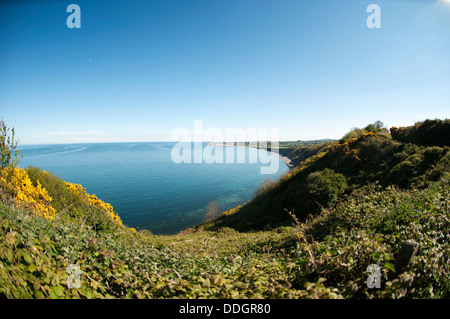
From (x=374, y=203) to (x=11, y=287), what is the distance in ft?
28.2

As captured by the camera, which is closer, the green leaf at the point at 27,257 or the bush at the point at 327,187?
the green leaf at the point at 27,257

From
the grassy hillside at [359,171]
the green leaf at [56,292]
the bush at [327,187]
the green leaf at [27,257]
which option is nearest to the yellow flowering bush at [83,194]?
the green leaf at [27,257]

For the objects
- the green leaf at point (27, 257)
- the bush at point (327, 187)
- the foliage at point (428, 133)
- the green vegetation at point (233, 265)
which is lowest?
the bush at point (327, 187)

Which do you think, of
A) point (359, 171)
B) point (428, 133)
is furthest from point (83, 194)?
point (428, 133)

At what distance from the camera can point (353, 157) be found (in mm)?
19562

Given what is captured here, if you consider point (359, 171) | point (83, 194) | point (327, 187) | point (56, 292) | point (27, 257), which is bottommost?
point (327, 187)

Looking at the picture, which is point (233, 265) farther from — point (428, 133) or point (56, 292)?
point (428, 133)

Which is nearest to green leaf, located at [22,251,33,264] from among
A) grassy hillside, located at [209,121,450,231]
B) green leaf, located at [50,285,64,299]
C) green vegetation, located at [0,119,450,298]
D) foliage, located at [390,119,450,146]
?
green vegetation, located at [0,119,450,298]

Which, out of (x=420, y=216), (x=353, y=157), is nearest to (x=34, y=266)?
(x=420, y=216)

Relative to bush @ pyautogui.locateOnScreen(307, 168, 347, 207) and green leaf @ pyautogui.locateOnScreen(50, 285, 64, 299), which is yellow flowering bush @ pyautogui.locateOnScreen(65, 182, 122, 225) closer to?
green leaf @ pyautogui.locateOnScreen(50, 285, 64, 299)

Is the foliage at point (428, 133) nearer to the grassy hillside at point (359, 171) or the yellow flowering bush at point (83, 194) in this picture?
the grassy hillside at point (359, 171)

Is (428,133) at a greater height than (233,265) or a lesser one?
greater

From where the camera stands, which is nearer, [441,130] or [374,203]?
[374,203]
